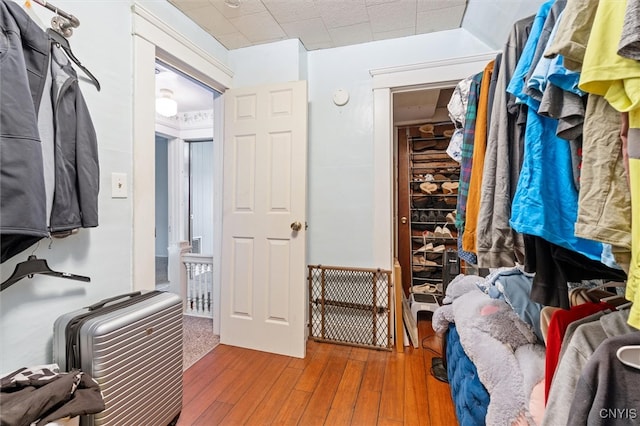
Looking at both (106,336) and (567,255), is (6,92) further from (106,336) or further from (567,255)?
(567,255)

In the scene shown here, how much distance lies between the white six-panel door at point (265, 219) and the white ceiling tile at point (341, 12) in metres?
0.48

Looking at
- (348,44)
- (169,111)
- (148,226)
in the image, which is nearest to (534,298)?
(148,226)

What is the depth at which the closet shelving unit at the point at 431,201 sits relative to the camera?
3.47 metres

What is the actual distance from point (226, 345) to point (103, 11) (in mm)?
2258

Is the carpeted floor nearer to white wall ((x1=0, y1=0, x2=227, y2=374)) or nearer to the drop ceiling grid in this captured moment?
white wall ((x1=0, y1=0, x2=227, y2=374))

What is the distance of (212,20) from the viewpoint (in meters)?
2.05

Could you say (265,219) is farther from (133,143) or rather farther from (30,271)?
(30,271)

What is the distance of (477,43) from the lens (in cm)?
214

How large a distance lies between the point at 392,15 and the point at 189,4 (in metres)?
1.36

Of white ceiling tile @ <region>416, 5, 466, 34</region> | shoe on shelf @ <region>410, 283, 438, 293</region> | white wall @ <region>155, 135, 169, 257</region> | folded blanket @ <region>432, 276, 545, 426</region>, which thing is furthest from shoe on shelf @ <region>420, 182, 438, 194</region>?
white wall @ <region>155, 135, 169, 257</region>

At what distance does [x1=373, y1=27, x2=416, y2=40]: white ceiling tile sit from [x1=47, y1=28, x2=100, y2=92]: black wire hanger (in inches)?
74.2

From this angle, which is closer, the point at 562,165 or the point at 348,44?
the point at 562,165

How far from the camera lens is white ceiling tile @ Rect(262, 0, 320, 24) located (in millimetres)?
1908

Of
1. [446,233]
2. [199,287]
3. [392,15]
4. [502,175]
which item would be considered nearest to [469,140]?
[502,175]
